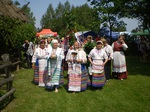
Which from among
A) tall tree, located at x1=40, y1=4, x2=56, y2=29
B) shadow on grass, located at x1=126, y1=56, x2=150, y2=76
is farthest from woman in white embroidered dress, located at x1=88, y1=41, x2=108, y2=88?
tall tree, located at x1=40, y1=4, x2=56, y2=29

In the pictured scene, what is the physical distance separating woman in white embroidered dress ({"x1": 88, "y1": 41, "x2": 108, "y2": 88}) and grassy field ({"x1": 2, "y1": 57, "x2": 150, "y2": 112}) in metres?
0.32

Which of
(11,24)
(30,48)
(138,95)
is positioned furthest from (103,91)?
(30,48)

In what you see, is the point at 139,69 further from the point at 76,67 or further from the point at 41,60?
the point at 41,60

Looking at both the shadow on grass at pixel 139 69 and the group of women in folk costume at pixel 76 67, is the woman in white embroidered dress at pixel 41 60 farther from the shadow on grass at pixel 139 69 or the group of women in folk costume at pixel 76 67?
the shadow on grass at pixel 139 69

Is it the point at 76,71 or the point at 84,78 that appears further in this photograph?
the point at 84,78

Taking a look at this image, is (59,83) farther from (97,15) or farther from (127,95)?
(97,15)

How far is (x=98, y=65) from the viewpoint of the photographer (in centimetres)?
740

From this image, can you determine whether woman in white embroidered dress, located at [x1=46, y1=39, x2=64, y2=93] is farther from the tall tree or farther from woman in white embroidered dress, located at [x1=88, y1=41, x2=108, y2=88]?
the tall tree

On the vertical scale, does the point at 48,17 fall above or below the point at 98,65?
above

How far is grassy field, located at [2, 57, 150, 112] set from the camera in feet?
18.9

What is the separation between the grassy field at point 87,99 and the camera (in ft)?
18.9

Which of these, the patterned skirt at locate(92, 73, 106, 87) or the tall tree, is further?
the tall tree

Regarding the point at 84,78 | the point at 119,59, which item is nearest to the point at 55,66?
the point at 84,78

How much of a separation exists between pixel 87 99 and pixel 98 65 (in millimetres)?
1334
